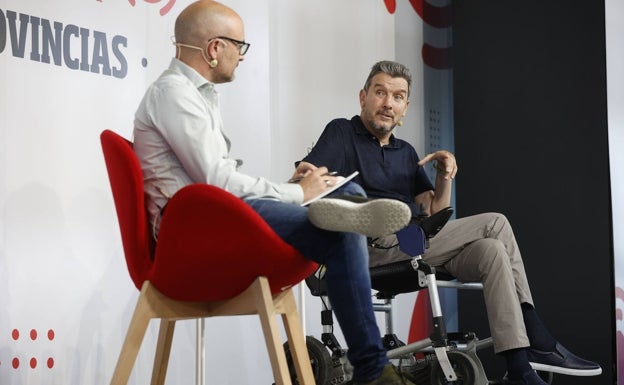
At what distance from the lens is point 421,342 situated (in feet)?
11.1

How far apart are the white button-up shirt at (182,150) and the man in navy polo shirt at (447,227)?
577mm

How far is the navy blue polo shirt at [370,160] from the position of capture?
3604 millimetres

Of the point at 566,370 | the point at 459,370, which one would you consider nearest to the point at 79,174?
the point at 459,370

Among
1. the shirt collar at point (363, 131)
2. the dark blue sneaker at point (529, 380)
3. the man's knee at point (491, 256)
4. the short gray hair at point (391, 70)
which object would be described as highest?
the short gray hair at point (391, 70)

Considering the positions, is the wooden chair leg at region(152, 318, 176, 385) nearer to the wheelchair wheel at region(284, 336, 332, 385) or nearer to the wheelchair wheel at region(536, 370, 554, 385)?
the wheelchair wheel at region(284, 336, 332, 385)

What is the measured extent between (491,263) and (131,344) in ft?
5.17

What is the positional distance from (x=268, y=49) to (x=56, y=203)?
147cm

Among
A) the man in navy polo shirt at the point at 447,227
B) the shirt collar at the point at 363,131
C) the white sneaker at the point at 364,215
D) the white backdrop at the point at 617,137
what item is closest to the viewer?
the white sneaker at the point at 364,215

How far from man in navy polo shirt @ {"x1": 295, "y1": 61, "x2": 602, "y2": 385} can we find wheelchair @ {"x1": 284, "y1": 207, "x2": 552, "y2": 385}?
0.30ft

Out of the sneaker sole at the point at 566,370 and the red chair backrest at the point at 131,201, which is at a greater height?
the red chair backrest at the point at 131,201

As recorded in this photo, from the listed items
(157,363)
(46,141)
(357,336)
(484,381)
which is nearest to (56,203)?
(46,141)

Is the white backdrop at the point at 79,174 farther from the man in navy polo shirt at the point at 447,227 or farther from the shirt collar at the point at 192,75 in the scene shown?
the shirt collar at the point at 192,75

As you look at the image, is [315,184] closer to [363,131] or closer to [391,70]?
[363,131]

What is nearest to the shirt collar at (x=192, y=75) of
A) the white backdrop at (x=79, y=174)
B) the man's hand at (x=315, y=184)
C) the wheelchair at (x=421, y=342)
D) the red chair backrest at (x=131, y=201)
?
the red chair backrest at (x=131, y=201)
